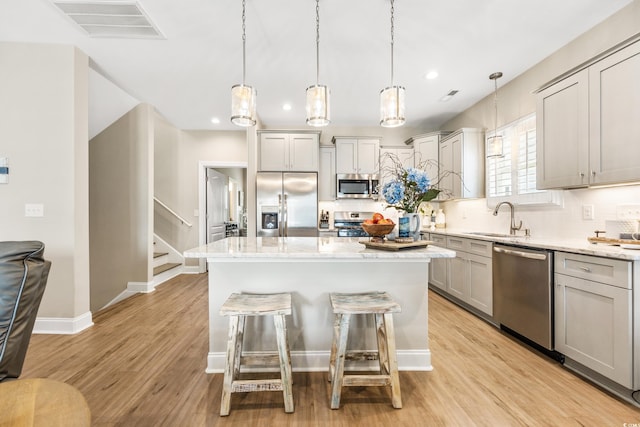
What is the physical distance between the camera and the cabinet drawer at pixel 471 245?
2.95 metres

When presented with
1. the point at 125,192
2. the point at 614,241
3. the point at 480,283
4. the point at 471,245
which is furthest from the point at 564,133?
the point at 125,192

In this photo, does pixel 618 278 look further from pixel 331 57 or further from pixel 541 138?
pixel 331 57

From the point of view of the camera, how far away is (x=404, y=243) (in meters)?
1.94

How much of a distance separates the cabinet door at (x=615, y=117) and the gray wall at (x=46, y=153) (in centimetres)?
453

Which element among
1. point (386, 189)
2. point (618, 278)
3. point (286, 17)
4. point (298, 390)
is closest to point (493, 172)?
point (618, 278)

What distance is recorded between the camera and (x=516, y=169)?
10.9 feet

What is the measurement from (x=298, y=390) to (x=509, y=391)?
1.40m

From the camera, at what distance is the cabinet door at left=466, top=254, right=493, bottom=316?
9.55 ft

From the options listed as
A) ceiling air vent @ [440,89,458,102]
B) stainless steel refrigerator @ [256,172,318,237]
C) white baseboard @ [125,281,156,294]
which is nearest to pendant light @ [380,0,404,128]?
ceiling air vent @ [440,89,458,102]

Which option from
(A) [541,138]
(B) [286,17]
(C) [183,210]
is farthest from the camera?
(C) [183,210]

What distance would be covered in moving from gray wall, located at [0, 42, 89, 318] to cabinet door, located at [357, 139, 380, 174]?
12.4ft

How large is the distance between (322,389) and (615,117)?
2794 millimetres

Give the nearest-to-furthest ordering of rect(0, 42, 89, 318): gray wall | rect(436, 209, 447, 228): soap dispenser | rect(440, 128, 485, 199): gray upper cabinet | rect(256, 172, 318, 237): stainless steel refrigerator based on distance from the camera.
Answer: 1. rect(0, 42, 89, 318): gray wall
2. rect(440, 128, 485, 199): gray upper cabinet
3. rect(256, 172, 318, 237): stainless steel refrigerator
4. rect(436, 209, 447, 228): soap dispenser

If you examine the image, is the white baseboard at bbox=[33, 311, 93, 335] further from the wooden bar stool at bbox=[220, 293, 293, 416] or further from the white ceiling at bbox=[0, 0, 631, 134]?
the white ceiling at bbox=[0, 0, 631, 134]
